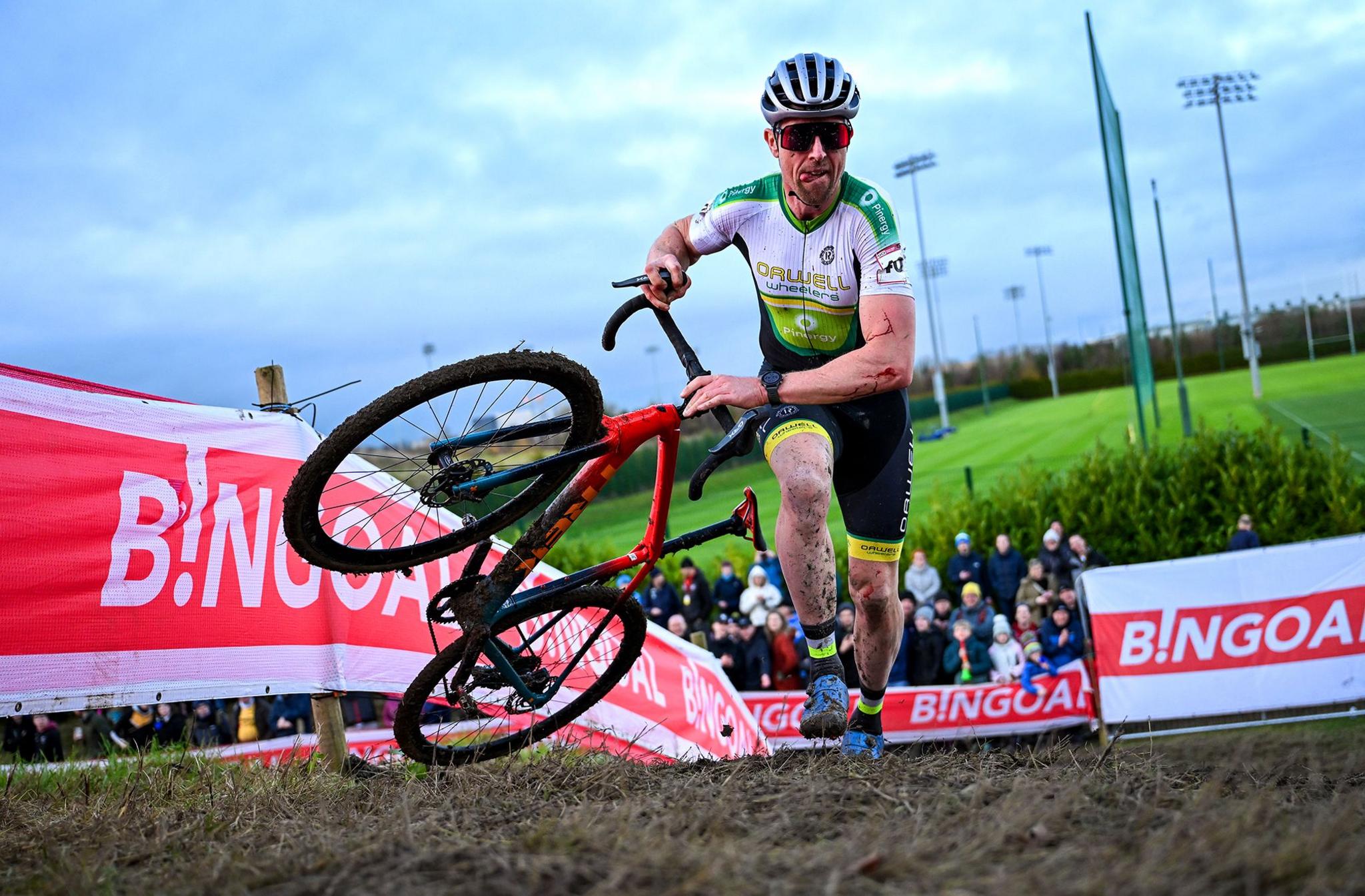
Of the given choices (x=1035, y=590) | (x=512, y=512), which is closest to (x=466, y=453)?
(x=512, y=512)

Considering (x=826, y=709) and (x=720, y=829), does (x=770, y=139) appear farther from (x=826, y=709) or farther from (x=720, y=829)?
(x=720, y=829)

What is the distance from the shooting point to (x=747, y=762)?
504 cm

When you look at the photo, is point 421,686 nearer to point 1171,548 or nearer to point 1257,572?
point 1257,572

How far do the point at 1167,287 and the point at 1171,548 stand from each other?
3516 cm

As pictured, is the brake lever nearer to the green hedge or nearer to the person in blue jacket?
the person in blue jacket

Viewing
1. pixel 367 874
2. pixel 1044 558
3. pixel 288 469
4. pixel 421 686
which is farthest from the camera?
pixel 1044 558

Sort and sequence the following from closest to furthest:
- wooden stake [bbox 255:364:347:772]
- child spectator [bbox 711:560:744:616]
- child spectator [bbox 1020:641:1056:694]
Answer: wooden stake [bbox 255:364:347:772]
child spectator [bbox 1020:641:1056:694]
child spectator [bbox 711:560:744:616]

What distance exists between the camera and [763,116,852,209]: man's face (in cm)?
498

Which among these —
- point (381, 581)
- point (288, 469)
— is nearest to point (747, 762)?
point (381, 581)

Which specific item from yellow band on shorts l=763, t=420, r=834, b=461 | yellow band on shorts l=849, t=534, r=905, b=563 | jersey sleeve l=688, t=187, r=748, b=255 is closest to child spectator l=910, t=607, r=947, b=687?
yellow band on shorts l=849, t=534, r=905, b=563

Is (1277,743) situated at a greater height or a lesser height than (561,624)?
lesser

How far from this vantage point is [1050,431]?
5050 centimetres

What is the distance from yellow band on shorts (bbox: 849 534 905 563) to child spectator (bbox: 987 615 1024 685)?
767cm

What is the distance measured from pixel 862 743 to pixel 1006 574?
943 cm
